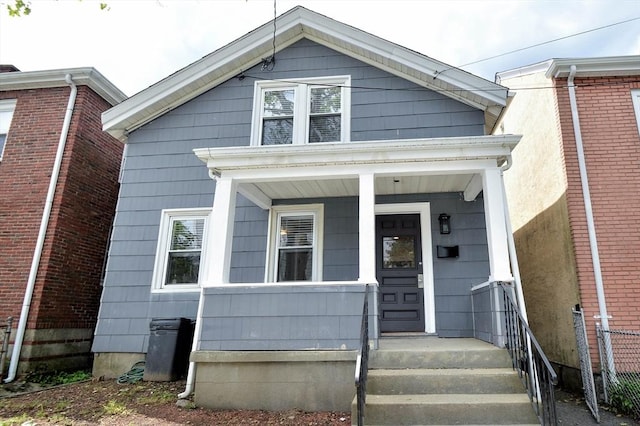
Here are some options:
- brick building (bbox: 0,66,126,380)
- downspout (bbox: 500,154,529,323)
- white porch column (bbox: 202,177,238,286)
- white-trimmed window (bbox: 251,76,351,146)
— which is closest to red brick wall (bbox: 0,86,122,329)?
brick building (bbox: 0,66,126,380)

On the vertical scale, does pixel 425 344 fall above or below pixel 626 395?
above

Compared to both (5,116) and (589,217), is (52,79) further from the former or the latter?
(589,217)

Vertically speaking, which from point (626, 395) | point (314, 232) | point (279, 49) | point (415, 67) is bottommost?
point (626, 395)

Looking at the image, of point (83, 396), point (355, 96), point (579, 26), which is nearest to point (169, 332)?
point (83, 396)

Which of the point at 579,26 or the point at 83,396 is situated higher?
the point at 579,26

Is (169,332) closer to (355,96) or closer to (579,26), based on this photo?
(355,96)

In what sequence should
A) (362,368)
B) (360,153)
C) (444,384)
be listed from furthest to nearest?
(360,153)
(444,384)
(362,368)

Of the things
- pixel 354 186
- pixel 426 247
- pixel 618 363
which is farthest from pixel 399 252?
pixel 618 363

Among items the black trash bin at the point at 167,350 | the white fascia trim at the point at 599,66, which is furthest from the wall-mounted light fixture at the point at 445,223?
the black trash bin at the point at 167,350

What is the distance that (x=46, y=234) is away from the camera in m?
7.67

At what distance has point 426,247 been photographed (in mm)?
6785

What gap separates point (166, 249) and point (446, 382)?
5.15m

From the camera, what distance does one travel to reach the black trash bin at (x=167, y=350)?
6328 mm

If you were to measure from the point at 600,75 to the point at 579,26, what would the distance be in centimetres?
123
